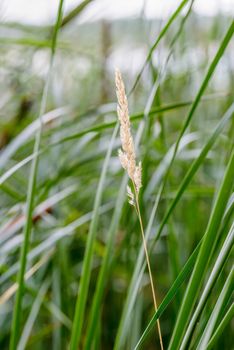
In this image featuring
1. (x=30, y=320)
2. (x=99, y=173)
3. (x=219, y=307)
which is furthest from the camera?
(x=99, y=173)

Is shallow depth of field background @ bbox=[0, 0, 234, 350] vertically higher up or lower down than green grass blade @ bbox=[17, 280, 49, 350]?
higher up

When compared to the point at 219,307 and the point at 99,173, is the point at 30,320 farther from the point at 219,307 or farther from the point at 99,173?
the point at 219,307

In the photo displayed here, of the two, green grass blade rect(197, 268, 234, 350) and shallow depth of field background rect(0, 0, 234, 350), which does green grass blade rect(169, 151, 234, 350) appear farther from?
shallow depth of field background rect(0, 0, 234, 350)

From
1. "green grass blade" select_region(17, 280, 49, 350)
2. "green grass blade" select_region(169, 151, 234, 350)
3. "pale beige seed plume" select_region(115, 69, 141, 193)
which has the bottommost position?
"green grass blade" select_region(17, 280, 49, 350)

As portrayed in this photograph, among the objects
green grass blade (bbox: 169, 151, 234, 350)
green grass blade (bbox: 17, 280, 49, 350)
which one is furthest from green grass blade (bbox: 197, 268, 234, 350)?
green grass blade (bbox: 17, 280, 49, 350)

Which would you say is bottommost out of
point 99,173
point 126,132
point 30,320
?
point 30,320

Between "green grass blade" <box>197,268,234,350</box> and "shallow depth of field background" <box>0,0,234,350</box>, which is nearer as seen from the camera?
"green grass blade" <box>197,268,234,350</box>

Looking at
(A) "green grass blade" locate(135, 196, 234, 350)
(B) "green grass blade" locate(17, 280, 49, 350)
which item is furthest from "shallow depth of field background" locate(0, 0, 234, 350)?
(A) "green grass blade" locate(135, 196, 234, 350)

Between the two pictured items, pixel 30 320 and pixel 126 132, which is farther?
pixel 30 320

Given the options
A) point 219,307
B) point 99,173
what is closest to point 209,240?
point 219,307

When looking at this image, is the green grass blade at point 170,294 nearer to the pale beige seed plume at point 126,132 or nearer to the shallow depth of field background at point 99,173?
the pale beige seed plume at point 126,132

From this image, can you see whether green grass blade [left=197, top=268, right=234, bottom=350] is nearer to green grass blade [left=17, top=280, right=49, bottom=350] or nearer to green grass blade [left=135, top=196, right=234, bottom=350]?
green grass blade [left=135, top=196, right=234, bottom=350]
